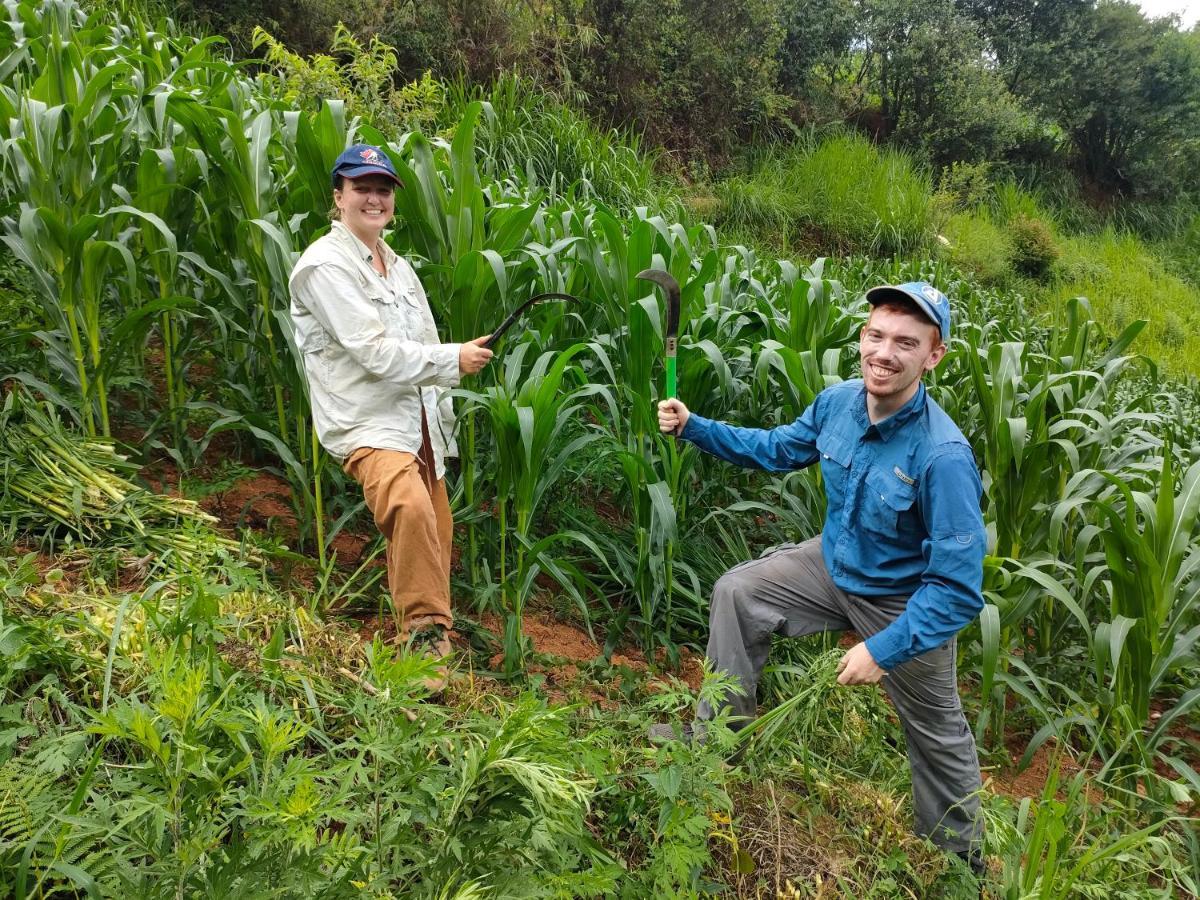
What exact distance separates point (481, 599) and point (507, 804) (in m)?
1.53

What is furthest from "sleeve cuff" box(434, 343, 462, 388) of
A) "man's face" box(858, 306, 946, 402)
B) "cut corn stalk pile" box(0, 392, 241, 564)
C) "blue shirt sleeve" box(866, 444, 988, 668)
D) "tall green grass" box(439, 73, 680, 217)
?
"tall green grass" box(439, 73, 680, 217)

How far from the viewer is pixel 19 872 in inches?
50.6

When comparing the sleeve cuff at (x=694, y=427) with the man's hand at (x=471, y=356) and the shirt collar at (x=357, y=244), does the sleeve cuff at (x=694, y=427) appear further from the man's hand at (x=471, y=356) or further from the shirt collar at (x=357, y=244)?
the shirt collar at (x=357, y=244)

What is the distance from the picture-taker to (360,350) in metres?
2.36

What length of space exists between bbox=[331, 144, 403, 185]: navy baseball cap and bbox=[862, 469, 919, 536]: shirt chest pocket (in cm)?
167

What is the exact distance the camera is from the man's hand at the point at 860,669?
6.51ft

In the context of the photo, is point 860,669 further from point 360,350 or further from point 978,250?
point 978,250

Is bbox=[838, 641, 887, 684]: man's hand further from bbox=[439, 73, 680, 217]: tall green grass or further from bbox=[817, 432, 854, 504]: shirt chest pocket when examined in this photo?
bbox=[439, 73, 680, 217]: tall green grass

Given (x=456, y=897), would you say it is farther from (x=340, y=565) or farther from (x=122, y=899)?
(x=340, y=565)

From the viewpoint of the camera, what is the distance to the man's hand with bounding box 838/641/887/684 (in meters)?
1.98

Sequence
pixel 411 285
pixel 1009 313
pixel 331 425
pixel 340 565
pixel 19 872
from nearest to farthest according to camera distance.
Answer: pixel 19 872 < pixel 331 425 < pixel 411 285 < pixel 340 565 < pixel 1009 313

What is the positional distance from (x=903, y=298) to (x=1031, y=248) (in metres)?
13.1

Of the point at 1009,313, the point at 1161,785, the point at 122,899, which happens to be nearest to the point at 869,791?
the point at 1161,785

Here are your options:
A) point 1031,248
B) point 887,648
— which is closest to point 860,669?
point 887,648
